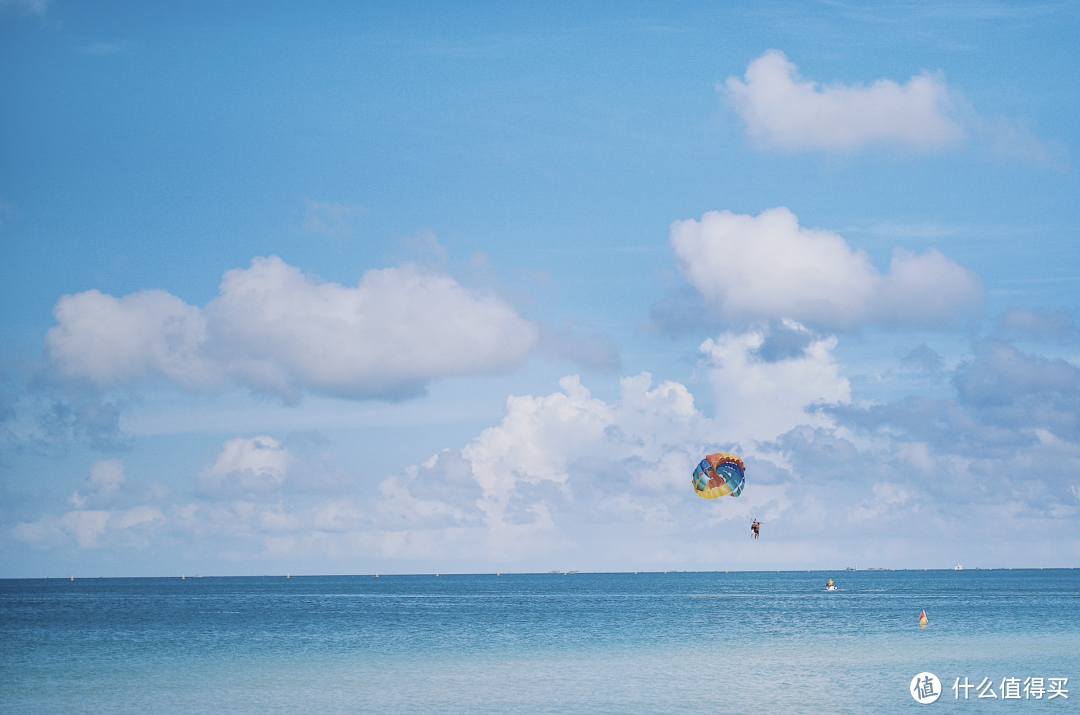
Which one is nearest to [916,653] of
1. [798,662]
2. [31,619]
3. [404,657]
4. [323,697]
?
[798,662]

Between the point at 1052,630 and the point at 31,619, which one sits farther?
the point at 31,619

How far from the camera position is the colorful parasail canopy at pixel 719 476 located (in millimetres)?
66688

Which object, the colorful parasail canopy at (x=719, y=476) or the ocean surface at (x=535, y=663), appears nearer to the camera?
the ocean surface at (x=535, y=663)

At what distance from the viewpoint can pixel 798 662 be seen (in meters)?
53.4

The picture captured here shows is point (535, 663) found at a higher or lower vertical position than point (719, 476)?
lower

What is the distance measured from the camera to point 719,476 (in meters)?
67.5

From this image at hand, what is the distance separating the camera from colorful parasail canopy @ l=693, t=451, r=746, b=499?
6669cm

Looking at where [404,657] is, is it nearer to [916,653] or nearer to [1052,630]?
[916,653]

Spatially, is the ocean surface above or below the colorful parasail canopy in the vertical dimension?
below

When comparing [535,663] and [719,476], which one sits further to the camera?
[719,476]

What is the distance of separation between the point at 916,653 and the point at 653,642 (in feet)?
54.4

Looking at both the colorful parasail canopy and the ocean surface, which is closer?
the ocean surface

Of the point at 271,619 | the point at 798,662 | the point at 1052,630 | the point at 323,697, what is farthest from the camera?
the point at 271,619

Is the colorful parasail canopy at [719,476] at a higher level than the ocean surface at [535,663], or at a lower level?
higher
